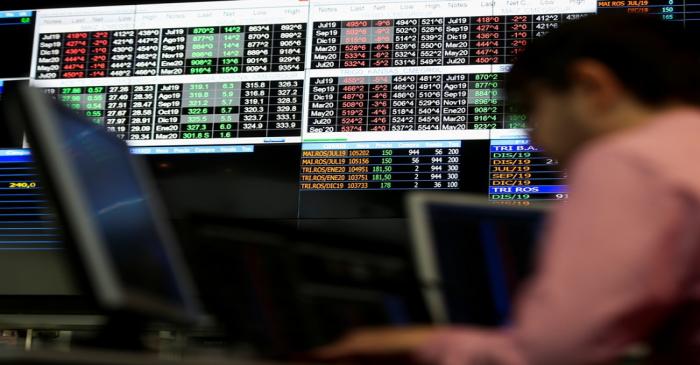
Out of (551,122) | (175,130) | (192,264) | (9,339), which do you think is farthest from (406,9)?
(551,122)

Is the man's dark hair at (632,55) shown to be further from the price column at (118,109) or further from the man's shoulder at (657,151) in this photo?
the price column at (118,109)

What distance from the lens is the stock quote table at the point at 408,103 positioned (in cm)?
328

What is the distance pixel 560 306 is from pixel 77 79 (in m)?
2.98

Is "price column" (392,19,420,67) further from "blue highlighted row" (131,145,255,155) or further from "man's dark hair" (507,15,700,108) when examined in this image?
"man's dark hair" (507,15,700,108)

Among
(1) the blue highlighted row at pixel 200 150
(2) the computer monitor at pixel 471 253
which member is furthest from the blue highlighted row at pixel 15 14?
(2) the computer monitor at pixel 471 253

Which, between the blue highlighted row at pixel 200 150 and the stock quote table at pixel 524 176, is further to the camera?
the blue highlighted row at pixel 200 150

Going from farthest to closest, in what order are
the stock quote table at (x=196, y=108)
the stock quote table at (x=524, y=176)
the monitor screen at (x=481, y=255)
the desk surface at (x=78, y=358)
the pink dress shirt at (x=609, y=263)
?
the stock quote table at (x=196, y=108)
the stock quote table at (x=524, y=176)
the monitor screen at (x=481, y=255)
the desk surface at (x=78, y=358)
the pink dress shirt at (x=609, y=263)

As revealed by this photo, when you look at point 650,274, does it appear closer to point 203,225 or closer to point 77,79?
point 203,225

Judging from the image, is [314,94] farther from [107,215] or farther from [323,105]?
[107,215]

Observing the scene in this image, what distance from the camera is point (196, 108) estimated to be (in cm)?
346

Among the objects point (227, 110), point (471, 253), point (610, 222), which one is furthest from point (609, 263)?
point (227, 110)

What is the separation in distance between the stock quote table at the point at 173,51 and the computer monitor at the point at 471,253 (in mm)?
2010

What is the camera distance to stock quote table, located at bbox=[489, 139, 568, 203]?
3160mm

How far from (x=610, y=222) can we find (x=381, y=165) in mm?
2369
